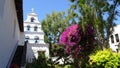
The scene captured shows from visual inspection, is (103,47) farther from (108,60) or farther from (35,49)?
(35,49)

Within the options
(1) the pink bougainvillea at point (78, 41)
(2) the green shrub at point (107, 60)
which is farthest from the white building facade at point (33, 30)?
(2) the green shrub at point (107, 60)

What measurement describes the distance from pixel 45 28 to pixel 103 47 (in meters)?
20.2

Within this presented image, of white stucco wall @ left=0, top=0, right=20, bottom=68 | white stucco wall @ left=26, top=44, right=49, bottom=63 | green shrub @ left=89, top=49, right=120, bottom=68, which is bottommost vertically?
white stucco wall @ left=26, top=44, right=49, bottom=63

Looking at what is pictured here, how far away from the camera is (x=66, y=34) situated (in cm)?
1603

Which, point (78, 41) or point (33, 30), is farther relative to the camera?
point (33, 30)

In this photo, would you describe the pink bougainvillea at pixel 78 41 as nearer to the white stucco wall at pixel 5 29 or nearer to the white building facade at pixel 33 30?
the white stucco wall at pixel 5 29

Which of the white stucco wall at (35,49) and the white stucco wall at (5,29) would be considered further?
the white stucco wall at (35,49)

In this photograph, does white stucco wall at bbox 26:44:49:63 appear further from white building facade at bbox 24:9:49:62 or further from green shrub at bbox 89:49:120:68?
green shrub at bbox 89:49:120:68

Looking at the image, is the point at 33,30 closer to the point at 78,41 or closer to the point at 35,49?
the point at 35,49

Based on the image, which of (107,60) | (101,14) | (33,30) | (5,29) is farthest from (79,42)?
(33,30)

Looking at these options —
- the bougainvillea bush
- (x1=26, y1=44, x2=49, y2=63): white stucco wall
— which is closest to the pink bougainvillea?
the bougainvillea bush

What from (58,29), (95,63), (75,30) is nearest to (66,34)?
(75,30)

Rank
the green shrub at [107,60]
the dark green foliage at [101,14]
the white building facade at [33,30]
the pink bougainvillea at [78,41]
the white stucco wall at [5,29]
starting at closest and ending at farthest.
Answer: the white stucco wall at [5,29], the green shrub at [107,60], the dark green foliage at [101,14], the pink bougainvillea at [78,41], the white building facade at [33,30]

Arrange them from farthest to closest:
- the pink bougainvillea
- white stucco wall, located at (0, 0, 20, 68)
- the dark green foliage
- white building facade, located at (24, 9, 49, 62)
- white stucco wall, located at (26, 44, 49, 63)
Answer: white building facade, located at (24, 9, 49, 62), white stucco wall, located at (26, 44, 49, 63), the pink bougainvillea, the dark green foliage, white stucco wall, located at (0, 0, 20, 68)
